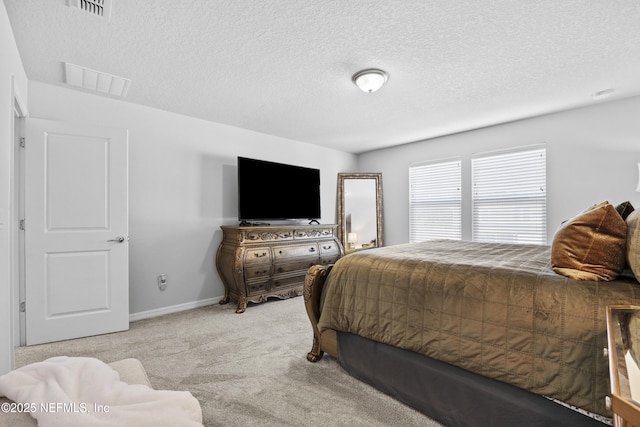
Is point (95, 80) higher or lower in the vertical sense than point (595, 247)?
higher

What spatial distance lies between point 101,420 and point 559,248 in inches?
74.7

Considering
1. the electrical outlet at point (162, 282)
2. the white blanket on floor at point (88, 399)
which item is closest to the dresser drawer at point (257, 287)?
the electrical outlet at point (162, 282)

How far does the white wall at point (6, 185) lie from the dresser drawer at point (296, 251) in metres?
2.41

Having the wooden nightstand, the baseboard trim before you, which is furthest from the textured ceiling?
the baseboard trim

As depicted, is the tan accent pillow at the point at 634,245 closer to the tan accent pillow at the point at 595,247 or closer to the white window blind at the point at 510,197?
the tan accent pillow at the point at 595,247

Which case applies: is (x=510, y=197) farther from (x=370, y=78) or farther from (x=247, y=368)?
(x=247, y=368)

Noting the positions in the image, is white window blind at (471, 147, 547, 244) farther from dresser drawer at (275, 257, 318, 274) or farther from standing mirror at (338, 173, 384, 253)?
dresser drawer at (275, 257, 318, 274)

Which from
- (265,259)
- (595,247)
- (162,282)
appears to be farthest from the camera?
(265,259)

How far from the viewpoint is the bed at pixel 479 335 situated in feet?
3.97

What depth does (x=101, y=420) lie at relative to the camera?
768mm

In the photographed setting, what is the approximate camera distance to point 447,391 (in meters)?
1.54

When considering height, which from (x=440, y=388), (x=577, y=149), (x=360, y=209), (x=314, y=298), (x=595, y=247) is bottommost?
(x=440, y=388)

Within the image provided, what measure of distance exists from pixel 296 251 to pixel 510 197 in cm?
307

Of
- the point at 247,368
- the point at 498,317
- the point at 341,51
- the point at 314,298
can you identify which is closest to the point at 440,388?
the point at 498,317
